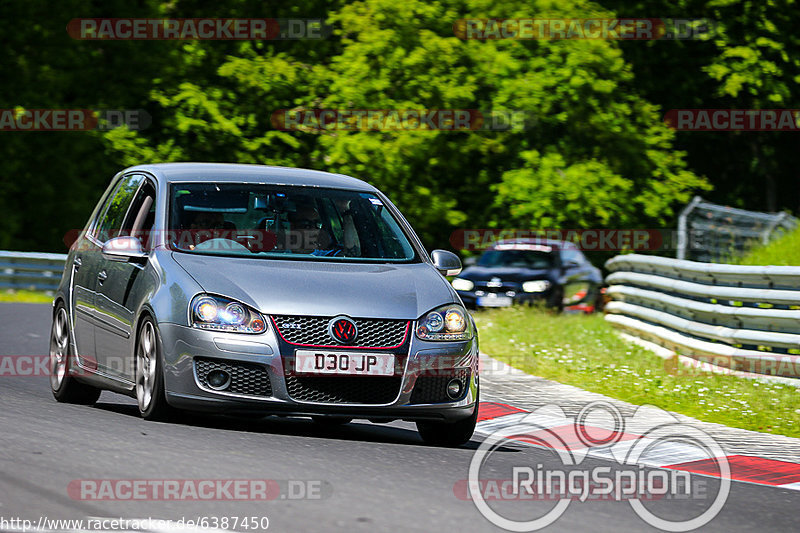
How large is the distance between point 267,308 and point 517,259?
58.8 ft

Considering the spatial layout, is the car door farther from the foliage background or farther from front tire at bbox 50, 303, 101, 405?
the foliage background

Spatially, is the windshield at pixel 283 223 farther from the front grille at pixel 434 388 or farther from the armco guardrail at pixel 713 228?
the armco guardrail at pixel 713 228

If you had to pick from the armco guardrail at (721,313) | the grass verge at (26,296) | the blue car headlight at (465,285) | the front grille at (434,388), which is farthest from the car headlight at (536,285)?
the front grille at (434,388)

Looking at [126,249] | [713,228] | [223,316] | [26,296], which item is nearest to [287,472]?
[223,316]

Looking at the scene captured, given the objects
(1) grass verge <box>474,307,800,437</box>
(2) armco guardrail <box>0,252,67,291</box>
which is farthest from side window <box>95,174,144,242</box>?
(2) armco guardrail <box>0,252,67,291</box>

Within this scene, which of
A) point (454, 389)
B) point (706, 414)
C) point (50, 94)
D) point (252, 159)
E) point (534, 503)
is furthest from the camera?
point (50, 94)

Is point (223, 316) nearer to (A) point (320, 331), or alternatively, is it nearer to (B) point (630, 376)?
(A) point (320, 331)

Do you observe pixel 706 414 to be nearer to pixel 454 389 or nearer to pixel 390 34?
pixel 454 389

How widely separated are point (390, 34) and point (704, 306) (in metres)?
19.6

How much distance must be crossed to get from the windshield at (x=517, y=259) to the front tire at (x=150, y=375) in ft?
55.7

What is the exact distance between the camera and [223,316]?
27.6 ft

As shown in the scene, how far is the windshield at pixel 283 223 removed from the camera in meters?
9.38

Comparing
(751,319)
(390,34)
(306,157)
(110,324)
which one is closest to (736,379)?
(751,319)

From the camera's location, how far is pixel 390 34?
3309 centimetres
